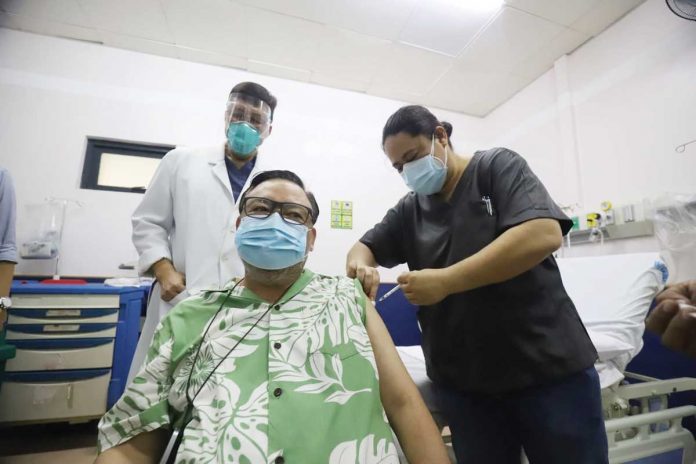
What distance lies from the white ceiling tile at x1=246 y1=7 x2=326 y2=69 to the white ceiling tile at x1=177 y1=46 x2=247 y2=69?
0.57 feet

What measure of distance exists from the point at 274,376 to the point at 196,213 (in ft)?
2.58

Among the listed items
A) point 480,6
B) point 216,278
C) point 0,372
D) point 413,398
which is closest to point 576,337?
point 413,398

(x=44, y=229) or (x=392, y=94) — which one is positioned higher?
(x=392, y=94)

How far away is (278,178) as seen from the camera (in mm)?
1001

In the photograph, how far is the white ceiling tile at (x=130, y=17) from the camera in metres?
2.33

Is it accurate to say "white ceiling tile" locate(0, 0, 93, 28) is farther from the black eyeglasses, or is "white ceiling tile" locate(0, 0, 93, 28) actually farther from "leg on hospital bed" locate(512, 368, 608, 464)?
"leg on hospital bed" locate(512, 368, 608, 464)

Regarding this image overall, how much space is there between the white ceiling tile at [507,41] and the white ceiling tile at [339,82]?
2.94 ft

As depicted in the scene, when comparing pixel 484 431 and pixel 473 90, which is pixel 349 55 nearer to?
pixel 473 90

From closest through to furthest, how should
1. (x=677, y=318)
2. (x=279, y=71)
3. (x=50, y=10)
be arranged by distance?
1. (x=677, y=318)
2. (x=50, y=10)
3. (x=279, y=71)

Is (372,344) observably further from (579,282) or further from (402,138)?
(579,282)

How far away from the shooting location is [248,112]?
1.34 meters

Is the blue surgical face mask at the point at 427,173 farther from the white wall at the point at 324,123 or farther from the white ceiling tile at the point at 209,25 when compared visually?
the white ceiling tile at the point at 209,25

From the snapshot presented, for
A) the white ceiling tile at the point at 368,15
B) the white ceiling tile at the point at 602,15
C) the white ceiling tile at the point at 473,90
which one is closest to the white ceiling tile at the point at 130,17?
the white ceiling tile at the point at 368,15

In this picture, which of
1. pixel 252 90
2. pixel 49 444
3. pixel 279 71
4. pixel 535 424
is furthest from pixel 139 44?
pixel 535 424
